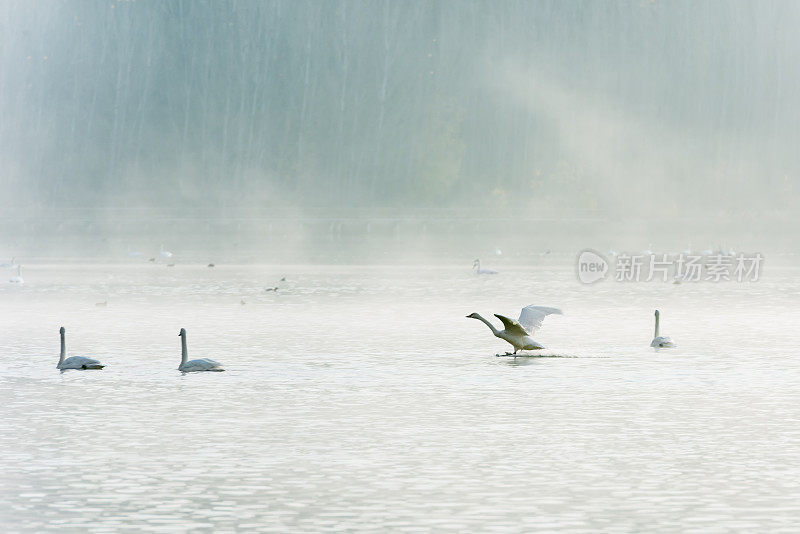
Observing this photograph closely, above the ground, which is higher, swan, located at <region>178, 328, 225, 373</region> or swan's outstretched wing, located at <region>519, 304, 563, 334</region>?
swan's outstretched wing, located at <region>519, 304, 563, 334</region>

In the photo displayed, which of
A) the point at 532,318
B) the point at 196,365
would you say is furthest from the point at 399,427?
the point at 532,318

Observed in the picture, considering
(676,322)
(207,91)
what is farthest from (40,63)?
(676,322)

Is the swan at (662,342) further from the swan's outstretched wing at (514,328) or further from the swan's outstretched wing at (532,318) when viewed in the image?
the swan's outstretched wing at (514,328)

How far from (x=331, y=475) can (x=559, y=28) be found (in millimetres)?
134045

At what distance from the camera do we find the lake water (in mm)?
15383

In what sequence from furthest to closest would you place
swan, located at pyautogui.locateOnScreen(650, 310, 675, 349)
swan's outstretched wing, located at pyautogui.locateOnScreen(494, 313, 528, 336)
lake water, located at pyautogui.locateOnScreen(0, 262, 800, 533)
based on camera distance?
swan, located at pyautogui.locateOnScreen(650, 310, 675, 349) → swan's outstretched wing, located at pyautogui.locateOnScreen(494, 313, 528, 336) → lake water, located at pyautogui.locateOnScreen(0, 262, 800, 533)

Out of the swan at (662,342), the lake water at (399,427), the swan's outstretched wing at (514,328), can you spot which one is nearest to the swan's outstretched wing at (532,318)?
the swan's outstretched wing at (514,328)

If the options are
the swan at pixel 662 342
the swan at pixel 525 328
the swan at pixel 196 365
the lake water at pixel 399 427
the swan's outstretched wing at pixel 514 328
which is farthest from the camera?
the swan at pixel 662 342

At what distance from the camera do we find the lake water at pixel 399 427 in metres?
15.4

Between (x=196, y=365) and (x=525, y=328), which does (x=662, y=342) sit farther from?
(x=196, y=365)

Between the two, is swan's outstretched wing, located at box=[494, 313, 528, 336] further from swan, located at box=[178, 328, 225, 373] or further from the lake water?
swan, located at box=[178, 328, 225, 373]

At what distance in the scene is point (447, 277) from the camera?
69.5m

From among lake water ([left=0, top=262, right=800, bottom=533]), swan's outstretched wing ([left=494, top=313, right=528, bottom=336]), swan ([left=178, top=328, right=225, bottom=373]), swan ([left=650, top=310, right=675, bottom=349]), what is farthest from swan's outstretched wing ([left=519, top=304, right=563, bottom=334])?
swan ([left=178, top=328, right=225, bottom=373])

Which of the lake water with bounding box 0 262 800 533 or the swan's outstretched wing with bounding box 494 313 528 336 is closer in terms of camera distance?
the lake water with bounding box 0 262 800 533
